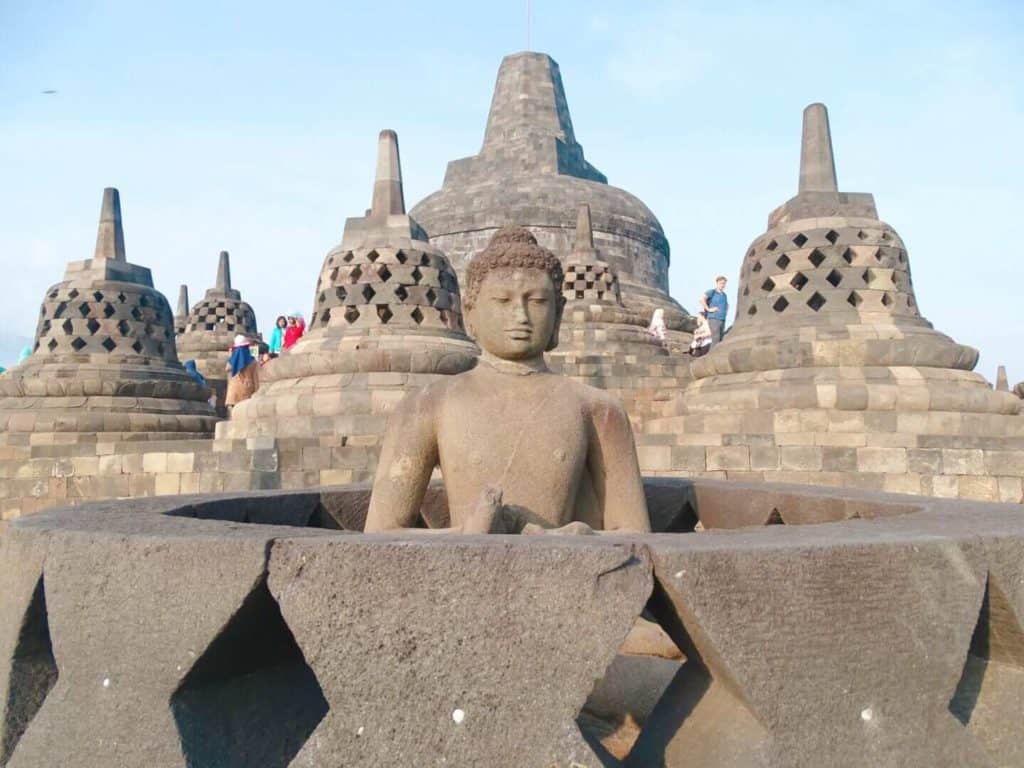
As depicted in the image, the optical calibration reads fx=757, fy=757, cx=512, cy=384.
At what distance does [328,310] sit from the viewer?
846cm

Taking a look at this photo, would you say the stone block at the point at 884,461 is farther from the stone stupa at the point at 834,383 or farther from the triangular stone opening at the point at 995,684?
the triangular stone opening at the point at 995,684

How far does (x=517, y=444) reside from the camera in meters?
2.44

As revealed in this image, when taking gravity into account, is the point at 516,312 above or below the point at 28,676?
above

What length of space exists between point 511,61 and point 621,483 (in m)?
26.6

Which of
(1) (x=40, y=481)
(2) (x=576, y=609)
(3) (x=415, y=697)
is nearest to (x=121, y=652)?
(3) (x=415, y=697)

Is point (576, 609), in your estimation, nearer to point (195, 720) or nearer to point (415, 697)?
point (415, 697)

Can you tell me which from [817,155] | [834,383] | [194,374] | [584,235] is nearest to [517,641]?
[834,383]

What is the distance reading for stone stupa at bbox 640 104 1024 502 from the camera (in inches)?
230

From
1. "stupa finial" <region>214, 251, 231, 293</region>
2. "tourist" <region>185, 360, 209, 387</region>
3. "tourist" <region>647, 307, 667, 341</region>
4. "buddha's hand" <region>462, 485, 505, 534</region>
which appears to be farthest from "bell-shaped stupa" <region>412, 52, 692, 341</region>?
"buddha's hand" <region>462, 485, 505, 534</region>

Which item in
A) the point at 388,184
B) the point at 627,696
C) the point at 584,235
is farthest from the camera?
the point at 584,235

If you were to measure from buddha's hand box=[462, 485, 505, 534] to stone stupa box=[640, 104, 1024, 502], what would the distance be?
398cm

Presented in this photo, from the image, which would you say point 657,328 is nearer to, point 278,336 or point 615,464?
point 278,336

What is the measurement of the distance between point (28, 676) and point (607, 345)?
12.2m

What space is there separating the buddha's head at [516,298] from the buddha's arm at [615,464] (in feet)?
1.03
